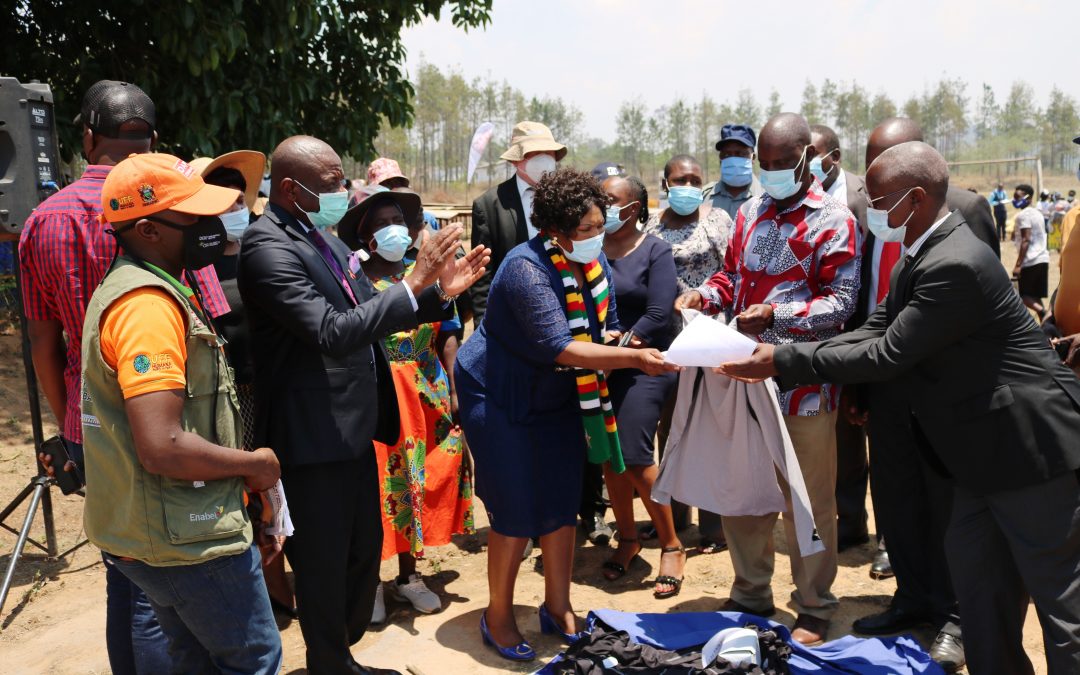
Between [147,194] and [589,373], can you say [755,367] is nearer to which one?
[589,373]

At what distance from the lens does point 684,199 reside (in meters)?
5.44

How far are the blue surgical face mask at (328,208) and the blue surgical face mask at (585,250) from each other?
96cm

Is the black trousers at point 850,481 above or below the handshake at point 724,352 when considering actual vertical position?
below

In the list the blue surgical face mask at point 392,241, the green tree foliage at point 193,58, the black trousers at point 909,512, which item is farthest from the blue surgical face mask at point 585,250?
the green tree foliage at point 193,58

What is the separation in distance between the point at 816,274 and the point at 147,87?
6238 mm

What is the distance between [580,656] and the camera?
368 centimetres

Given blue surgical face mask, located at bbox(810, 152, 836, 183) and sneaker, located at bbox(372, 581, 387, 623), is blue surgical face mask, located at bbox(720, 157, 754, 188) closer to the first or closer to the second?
blue surgical face mask, located at bbox(810, 152, 836, 183)

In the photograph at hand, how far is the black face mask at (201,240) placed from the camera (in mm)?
2539

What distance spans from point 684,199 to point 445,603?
8.96ft

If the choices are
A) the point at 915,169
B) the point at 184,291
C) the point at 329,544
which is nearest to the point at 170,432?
the point at 184,291

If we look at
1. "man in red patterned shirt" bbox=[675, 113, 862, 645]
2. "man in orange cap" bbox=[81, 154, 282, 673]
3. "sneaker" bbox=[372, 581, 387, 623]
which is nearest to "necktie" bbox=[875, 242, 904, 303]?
"man in red patterned shirt" bbox=[675, 113, 862, 645]

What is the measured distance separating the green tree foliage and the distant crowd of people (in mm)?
3749

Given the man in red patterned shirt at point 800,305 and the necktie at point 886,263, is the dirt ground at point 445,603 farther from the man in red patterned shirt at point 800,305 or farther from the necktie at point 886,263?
the necktie at point 886,263

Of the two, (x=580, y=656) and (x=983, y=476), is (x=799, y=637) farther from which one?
(x=983, y=476)
